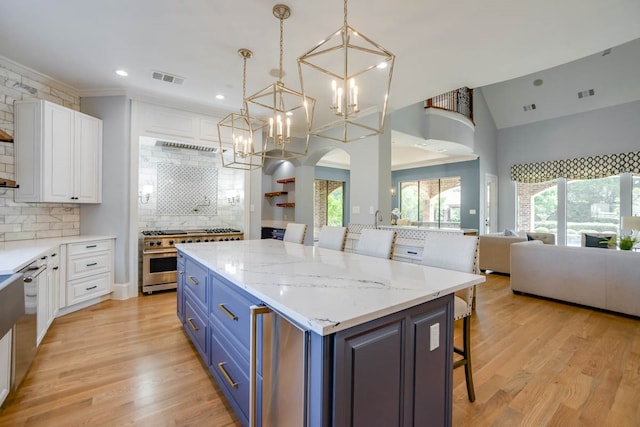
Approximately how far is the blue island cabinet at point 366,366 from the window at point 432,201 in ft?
25.7

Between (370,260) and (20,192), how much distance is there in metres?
3.82

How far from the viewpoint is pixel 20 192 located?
10.3 feet

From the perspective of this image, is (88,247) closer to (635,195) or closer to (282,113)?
(282,113)

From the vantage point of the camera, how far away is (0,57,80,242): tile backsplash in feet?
10.1

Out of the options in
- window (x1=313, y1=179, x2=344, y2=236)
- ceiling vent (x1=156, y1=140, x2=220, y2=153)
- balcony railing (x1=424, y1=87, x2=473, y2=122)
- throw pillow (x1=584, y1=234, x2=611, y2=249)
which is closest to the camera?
ceiling vent (x1=156, y1=140, x2=220, y2=153)

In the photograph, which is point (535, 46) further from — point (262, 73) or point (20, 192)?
point (20, 192)

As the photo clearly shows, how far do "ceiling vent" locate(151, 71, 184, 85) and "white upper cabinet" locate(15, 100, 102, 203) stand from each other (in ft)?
3.60

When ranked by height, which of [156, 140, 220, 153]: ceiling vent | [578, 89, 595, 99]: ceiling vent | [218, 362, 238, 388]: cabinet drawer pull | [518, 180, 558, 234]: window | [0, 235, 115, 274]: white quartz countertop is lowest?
[218, 362, 238, 388]: cabinet drawer pull

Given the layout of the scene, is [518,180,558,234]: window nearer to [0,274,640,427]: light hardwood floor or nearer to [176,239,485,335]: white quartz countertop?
[0,274,640,427]: light hardwood floor

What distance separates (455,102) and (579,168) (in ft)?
11.7

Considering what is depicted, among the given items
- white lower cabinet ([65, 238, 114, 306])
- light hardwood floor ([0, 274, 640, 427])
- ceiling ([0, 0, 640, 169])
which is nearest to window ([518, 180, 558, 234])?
light hardwood floor ([0, 274, 640, 427])

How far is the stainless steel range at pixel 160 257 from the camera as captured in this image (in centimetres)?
397

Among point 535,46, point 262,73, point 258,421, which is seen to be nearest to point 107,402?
point 258,421

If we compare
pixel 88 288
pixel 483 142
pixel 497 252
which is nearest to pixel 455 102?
pixel 483 142
